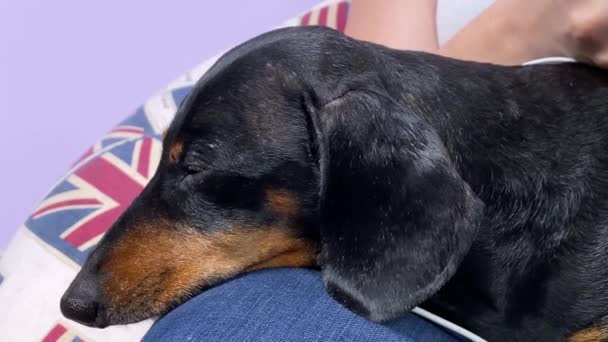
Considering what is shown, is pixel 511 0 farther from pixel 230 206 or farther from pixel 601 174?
pixel 230 206

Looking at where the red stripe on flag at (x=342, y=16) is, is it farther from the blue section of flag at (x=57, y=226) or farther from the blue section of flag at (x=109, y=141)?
the blue section of flag at (x=57, y=226)

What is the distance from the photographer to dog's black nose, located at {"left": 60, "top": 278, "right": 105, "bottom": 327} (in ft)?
3.72

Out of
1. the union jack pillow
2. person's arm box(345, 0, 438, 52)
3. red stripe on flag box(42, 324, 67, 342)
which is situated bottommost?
red stripe on flag box(42, 324, 67, 342)

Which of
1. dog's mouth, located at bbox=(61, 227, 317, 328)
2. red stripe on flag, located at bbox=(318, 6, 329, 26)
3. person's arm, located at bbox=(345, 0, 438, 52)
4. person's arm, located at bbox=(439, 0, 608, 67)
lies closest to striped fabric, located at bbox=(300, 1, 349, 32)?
red stripe on flag, located at bbox=(318, 6, 329, 26)

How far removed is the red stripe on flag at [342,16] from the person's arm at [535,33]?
432mm

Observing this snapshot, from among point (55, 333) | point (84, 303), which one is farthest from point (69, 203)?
point (84, 303)

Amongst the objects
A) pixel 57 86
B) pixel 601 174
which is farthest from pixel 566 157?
pixel 57 86

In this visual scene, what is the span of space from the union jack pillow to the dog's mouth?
0.30 meters

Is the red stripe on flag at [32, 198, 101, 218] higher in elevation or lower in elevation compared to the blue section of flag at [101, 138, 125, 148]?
lower

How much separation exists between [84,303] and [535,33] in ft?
3.07

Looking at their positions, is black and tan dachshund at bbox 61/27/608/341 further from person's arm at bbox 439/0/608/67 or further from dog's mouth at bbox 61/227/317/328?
person's arm at bbox 439/0/608/67

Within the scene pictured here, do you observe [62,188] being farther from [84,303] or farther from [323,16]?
[323,16]

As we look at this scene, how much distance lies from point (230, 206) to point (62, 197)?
77cm

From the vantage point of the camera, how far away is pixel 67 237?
5.47 feet
